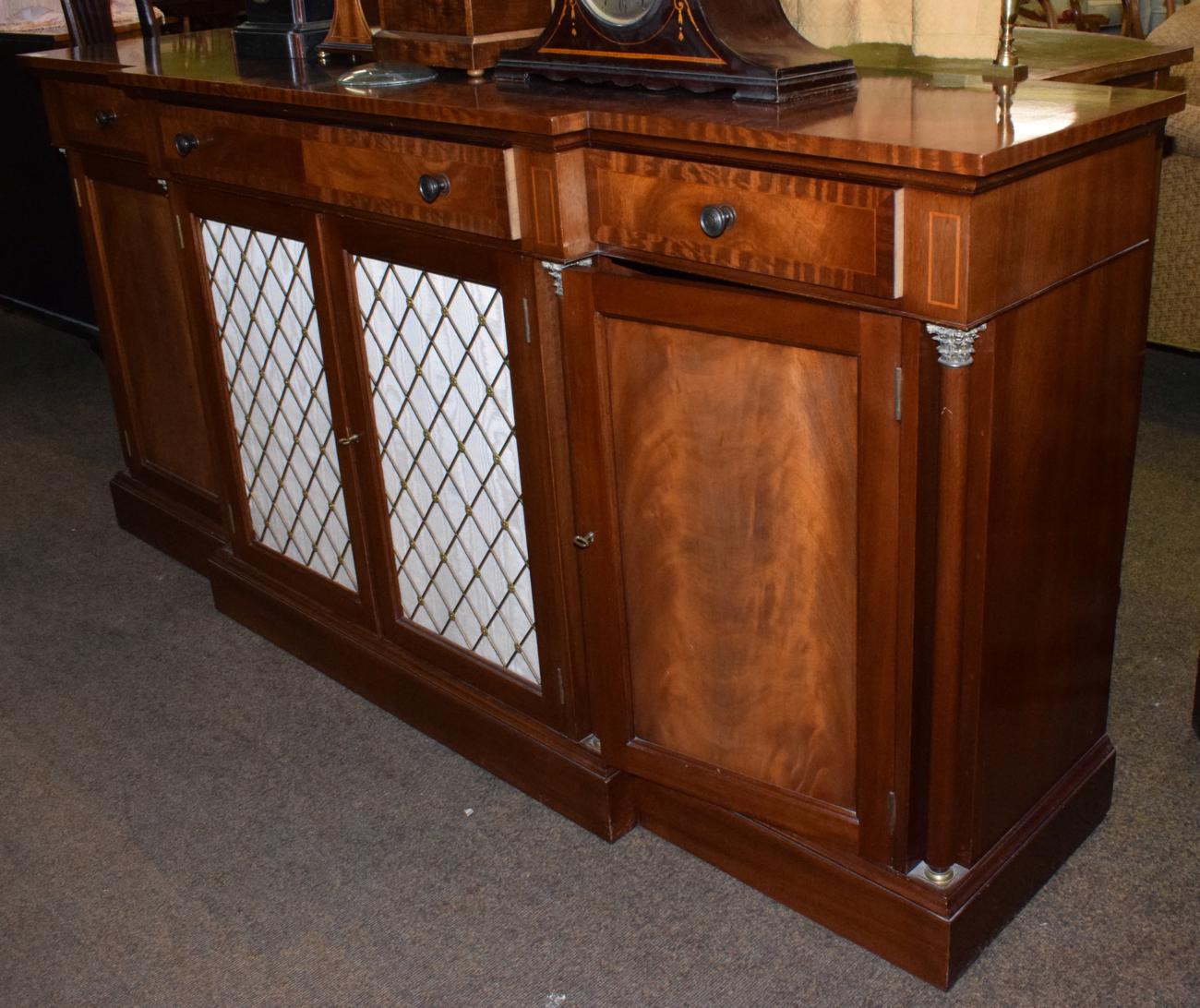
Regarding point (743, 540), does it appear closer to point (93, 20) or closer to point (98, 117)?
point (98, 117)

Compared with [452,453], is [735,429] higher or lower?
higher

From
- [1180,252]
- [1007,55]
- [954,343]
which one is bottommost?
[1180,252]

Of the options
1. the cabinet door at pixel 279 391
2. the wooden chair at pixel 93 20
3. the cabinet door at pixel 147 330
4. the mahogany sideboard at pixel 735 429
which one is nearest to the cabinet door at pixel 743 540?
the mahogany sideboard at pixel 735 429

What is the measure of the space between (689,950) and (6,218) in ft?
9.66

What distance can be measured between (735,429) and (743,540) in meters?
0.14

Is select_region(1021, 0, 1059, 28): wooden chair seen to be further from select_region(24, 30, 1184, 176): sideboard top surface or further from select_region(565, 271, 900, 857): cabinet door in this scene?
select_region(565, 271, 900, 857): cabinet door

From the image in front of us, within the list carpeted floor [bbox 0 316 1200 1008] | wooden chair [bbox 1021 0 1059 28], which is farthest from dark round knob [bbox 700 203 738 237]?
wooden chair [bbox 1021 0 1059 28]

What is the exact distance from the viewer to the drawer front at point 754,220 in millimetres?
1298

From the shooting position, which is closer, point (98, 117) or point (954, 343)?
point (954, 343)

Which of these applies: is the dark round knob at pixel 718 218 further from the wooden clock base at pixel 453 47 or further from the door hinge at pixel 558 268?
the wooden clock base at pixel 453 47

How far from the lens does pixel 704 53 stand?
1510mm

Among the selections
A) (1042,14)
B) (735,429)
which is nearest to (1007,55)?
(735,429)

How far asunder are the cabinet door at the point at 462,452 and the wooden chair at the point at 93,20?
1.22 metres

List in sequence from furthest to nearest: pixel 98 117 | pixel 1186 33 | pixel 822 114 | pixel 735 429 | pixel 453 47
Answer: pixel 1186 33
pixel 98 117
pixel 453 47
pixel 735 429
pixel 822 114
